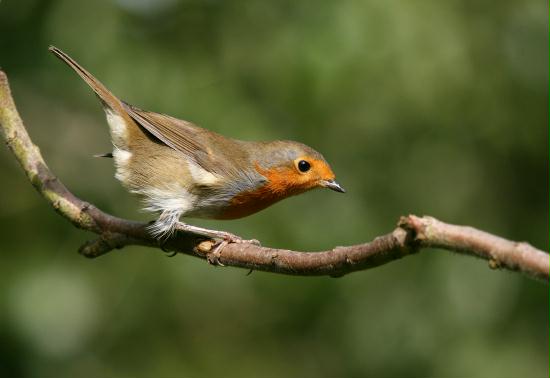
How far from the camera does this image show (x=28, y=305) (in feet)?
16.9

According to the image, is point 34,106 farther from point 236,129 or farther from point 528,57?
point 528,57

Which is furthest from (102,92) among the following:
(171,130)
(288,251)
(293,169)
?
(288,251)

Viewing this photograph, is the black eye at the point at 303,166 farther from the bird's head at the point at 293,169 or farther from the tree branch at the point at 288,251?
the tree branch at the point at 288,251

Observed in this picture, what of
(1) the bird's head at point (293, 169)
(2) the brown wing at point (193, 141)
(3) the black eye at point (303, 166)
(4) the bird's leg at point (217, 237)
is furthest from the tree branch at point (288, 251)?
(3) the black eye at point (303, 166)

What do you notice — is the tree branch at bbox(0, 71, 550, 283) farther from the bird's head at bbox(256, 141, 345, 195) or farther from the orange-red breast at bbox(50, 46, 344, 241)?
the bird's head at bbox(256, 141, 345, 195)

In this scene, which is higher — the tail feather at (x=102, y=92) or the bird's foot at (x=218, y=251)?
the tail feather at (x=102, y=92)

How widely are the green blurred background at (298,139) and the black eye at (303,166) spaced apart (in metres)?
0.69

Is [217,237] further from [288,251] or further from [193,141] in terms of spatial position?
[193,141]

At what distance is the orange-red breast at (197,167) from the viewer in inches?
195

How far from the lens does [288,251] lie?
3.05m

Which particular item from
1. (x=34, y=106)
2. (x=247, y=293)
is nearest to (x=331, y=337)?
(x=247, y=293)

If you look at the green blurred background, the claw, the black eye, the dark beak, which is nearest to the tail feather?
the green blurred background

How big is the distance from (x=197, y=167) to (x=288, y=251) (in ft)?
7.21

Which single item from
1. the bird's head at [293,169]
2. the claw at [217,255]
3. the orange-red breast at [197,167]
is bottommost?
the claw at [217,255]
